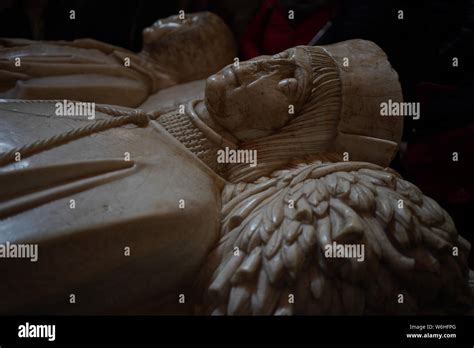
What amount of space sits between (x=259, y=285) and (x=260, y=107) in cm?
56

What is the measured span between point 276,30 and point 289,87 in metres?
1.01

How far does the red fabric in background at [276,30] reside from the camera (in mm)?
2354

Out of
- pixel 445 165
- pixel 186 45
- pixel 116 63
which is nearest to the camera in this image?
pixel 445 165

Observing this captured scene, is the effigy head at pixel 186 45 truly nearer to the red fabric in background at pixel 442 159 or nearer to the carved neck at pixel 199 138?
the carved neck at pixel 199 138

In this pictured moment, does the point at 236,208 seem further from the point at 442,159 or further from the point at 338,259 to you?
the point at 442,159

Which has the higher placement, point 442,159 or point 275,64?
point 275,64

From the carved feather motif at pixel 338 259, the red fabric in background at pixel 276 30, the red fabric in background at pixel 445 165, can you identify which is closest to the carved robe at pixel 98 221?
the carved feather motif at pixel 338 259

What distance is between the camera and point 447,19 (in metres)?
2.02

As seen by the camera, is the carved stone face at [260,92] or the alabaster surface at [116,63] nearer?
the carved stone face at [260,92]

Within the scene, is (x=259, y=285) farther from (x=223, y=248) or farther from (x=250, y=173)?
(x=250, y=173)

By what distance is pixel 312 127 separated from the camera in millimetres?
1585

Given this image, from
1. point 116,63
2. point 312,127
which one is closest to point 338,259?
point 312,127

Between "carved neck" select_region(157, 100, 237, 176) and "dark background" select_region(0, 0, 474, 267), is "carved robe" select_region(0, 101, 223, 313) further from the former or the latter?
"dark background" select_region(0, 0, 474, 267)

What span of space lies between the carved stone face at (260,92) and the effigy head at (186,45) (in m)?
0.86
